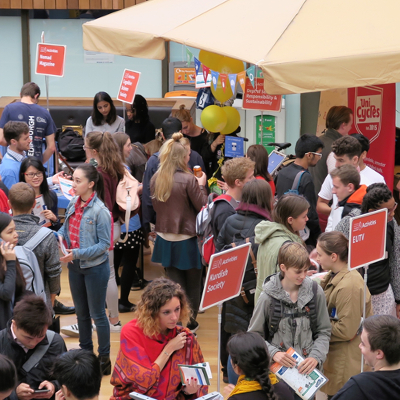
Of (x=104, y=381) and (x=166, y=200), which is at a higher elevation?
(x=166, y=200)

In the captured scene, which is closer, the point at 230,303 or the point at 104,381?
the point at 230,303

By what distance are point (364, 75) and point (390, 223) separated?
41.3 inches

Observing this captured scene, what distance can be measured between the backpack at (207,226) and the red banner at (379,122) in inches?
86.8

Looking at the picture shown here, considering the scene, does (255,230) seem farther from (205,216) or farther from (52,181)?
(52,181)

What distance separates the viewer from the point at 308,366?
11.1ft

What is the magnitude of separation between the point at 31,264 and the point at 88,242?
0.66 meters

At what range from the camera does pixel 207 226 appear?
4859mm

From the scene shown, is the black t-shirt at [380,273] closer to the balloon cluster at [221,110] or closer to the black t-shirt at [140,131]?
the balloon cluster at [221,110]

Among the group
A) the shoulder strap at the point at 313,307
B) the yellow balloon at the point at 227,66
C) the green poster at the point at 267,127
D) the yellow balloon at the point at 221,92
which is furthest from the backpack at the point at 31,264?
the green poster at the point at 267,127

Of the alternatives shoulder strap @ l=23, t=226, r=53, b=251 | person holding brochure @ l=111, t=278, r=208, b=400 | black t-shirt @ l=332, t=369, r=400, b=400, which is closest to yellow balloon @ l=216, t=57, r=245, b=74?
shoulder strap @ l=23, t=226, r=53, b=251

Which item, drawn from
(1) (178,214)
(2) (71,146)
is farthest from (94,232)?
(2) (71,146)

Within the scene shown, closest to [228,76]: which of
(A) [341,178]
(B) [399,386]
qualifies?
(A) [341,178]

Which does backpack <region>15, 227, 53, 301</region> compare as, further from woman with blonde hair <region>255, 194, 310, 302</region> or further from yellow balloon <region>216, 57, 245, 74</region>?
yellow balloon <region>216, 57, 245, 74</region>

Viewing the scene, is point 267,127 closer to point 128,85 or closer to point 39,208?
point 128,85
